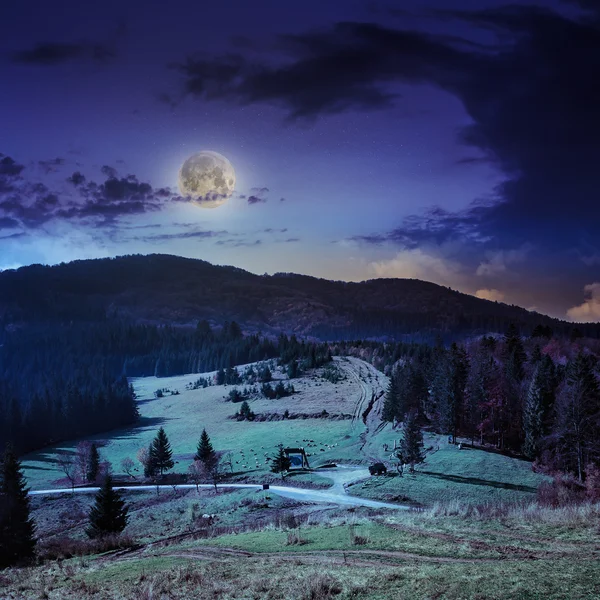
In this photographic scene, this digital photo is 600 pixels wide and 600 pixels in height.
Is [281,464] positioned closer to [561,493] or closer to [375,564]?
[561,493]

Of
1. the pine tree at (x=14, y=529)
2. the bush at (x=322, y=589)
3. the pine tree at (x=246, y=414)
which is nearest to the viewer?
the bush at (x=322, y=589)

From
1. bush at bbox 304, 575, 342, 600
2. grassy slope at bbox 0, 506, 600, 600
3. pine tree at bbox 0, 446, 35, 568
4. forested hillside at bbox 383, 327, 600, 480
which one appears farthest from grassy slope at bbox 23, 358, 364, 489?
bush at bbox 304, 575, 342, 600

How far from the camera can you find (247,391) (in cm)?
17262

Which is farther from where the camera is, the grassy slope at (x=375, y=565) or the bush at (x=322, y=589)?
the bush at (x=322, y=589)

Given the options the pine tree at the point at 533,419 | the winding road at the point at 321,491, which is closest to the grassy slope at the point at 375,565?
the winding road at the point at 321,491

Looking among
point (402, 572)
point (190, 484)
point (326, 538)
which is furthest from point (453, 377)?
point (402, 572)

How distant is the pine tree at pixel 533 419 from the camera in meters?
75.1

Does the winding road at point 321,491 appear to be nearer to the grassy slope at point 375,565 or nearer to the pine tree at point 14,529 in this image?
the grassy slope at point 375,565

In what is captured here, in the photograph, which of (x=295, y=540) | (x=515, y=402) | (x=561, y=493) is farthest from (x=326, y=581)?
(x=515, y=402)

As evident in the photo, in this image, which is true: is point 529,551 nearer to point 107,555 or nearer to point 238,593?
point 238,593

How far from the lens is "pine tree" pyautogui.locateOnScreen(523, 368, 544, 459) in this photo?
246ft

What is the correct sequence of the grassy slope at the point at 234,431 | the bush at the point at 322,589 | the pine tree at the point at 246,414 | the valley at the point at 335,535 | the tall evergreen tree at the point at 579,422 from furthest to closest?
1. the pine tree at the point at 246,414
2. the grassy slope at the point at 234,431
3. the tall evergreen tree at the point at 579,422
4. the valley at the point at 335,535
5. the bush at the point at 322,589

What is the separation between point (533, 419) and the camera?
7606cm

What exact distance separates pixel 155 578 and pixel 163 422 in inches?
5561
